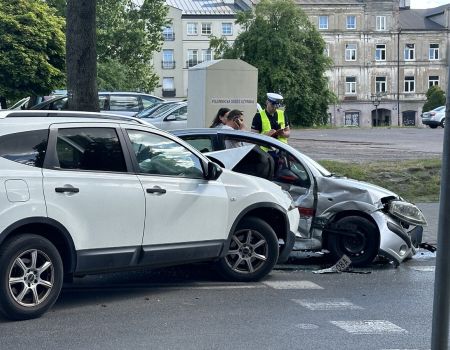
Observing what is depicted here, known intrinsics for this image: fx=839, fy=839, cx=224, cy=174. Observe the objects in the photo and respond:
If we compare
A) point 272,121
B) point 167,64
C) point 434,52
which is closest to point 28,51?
point 272,121

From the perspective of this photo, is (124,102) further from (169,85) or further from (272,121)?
(169,85)

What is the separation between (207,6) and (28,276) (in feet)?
295

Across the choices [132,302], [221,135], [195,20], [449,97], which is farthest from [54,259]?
[195,20]

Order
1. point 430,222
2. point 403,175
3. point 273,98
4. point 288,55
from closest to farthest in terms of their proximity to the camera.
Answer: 1. point 273,98
2. point 430,222
3. point 403,175
4. point 288,55

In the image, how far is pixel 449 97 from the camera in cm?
357

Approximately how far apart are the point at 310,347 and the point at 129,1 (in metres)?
62.6

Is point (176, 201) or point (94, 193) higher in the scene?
point (94, 193)

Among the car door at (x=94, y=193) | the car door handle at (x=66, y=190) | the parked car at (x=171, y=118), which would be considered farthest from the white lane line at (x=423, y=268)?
the parked car at (x=171, y=118)

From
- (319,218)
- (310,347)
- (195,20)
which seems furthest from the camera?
(195,20)

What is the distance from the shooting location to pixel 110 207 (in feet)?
25.6

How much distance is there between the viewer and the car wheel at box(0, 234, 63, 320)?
23.2 ft

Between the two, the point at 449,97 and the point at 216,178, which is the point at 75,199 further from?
the point at 449,97

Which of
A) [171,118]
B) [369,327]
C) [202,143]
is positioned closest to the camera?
[369,327]

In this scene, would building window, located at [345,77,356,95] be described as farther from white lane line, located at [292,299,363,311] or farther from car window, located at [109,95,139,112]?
white lane line, located at [292,299,363,311]
